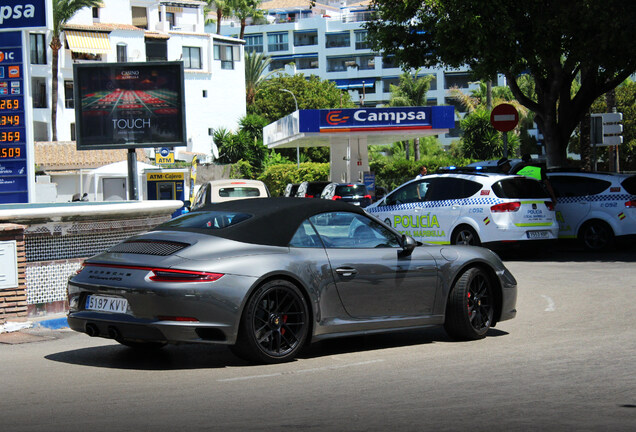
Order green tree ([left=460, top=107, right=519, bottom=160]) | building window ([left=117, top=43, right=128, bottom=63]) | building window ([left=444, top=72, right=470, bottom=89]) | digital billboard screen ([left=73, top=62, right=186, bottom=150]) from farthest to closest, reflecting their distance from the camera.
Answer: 1. building window ([left=444, top=72, right=470, bottom=89])
2. building window ([left=117, top=43, right=128, bottom=63])
3. green tree ([left=460, top=107, right=519, bottom=160])
4. digital billboard screen ([left=73, top=62, right=186, bottom=150])

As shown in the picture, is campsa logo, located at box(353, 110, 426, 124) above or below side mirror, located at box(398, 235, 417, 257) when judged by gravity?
above

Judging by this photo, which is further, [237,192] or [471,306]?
[237,192]

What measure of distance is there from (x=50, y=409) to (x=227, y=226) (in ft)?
7.61

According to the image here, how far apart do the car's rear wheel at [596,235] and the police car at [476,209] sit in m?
1.95

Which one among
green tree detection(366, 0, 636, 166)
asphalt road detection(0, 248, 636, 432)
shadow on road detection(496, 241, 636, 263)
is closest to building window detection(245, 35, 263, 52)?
green tree detection(366, 0, 636, 166)

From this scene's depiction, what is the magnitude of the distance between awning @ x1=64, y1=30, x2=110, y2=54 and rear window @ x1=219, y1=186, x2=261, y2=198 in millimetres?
45496

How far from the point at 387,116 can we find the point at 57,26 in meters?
31.9

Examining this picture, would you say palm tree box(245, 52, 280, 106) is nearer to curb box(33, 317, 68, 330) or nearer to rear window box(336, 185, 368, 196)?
rear window box(336, 185, 368, 196)

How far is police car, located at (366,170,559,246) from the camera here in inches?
685

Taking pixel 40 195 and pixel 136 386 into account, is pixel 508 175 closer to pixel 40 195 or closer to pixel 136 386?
pixel 136 386

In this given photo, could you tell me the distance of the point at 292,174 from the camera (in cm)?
6272

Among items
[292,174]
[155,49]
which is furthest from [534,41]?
[155,49]

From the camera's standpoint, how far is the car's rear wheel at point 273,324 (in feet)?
24.2

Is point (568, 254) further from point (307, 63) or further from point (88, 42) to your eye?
point (307, 63)
